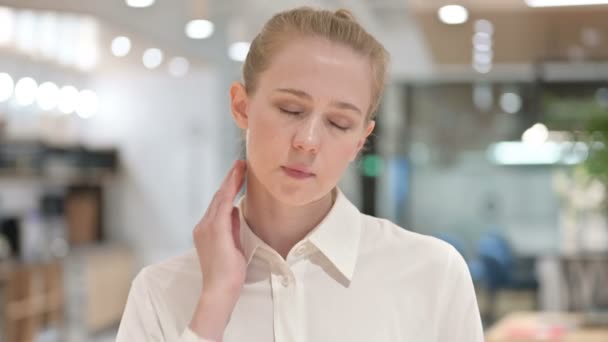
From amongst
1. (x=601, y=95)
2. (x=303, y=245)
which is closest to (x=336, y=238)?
(x=303, y=245)

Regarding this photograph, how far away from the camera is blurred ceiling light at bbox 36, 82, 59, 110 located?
344 inches

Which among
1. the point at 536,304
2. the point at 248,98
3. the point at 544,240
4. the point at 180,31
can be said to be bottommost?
the point at 536,304

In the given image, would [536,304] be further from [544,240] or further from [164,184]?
[164,184]

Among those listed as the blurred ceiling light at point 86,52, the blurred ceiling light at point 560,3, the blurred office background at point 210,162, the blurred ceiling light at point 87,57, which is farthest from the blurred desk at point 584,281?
the blurred ceiling light at point 87,57

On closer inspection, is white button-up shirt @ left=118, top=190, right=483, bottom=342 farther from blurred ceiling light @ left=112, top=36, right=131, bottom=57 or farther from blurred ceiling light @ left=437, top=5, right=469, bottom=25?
blurred ceiling light @ left=112, top=36, right=131, bottom=57

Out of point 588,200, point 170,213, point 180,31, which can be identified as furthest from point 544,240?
point 180,31

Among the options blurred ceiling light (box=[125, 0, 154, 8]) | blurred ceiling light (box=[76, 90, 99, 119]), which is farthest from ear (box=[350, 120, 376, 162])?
blurred ceiling light (box=[76, 90, 99, 119])

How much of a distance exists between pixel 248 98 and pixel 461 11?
4.65 m

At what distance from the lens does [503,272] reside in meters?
8.82

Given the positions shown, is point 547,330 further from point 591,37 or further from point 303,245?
point 303,245

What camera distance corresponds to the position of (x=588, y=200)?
332 inches

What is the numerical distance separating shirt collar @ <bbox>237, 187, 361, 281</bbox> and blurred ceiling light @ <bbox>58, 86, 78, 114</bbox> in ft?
26.7

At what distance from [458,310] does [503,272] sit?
25.3 ft

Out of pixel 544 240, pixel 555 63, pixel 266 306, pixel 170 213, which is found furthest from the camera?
pixel 170 213
